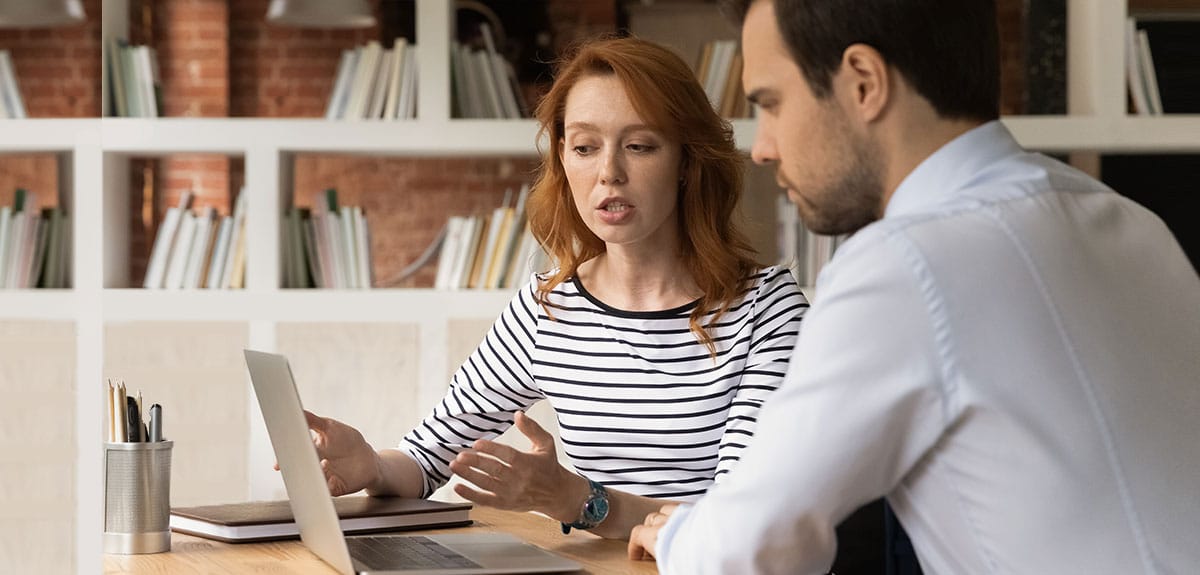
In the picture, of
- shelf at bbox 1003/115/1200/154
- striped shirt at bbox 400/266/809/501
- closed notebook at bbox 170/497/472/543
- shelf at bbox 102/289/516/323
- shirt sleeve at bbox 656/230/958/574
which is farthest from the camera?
shelf at bbox 102/289/516/323

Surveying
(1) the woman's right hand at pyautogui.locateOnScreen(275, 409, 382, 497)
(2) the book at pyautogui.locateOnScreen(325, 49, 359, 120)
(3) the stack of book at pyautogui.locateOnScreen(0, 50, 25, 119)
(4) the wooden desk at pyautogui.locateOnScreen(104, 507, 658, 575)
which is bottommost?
(4) the wooden desk at pyautogui.locateOnScreen(104, 507, 658, 575)

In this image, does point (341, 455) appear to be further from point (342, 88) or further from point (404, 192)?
point (404, 192)

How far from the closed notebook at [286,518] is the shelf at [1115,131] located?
274 centimetres

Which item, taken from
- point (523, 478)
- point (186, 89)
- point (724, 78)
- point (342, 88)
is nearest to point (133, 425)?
point (523, 478)

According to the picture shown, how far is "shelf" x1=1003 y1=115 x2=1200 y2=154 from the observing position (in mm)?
3822

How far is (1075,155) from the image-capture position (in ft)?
15.8

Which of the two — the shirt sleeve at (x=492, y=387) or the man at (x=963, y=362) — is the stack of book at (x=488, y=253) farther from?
the man at (x=963, y=362)

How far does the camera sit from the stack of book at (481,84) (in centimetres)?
407

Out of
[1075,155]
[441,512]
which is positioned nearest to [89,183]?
[441,512]

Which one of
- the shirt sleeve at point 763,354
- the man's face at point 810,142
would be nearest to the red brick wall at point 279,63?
the shirt sleeve at point 763,354

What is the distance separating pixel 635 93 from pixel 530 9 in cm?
436

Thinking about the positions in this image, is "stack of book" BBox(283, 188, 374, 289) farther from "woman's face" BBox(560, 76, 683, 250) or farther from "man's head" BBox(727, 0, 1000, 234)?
"man's head" BBox(727, 0, 1000, 234)

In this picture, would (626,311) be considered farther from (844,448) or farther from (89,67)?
(89,67)

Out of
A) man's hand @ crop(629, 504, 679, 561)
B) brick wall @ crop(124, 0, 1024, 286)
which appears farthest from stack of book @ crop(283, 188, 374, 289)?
man's hand @ crop(629, 504, 679, 561)
